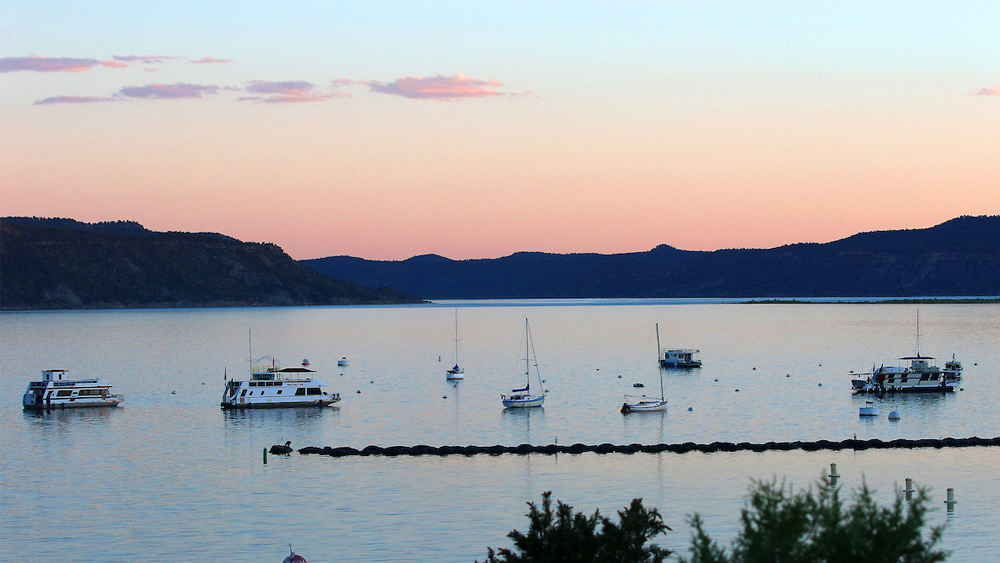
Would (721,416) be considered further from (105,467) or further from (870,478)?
(105,467)

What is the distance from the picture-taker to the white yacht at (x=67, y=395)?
7644 cm

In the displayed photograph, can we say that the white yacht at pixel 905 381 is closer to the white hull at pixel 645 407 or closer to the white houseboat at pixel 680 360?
the white hull at pixel 645 407

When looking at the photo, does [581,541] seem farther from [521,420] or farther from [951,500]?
[521,420]

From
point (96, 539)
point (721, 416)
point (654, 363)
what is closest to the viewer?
point (96, 539)

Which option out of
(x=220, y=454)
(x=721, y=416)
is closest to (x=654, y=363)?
(x=721, y=416)

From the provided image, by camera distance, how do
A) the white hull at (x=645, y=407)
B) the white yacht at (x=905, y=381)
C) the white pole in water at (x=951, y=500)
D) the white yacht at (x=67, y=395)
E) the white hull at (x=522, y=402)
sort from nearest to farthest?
1. the white pole in water at (x=951, y=500)
2. the white hull at (x=645, y=407)
3. the white hull at (x=522, y=402)
4. the white yacht at (x=67, y=395)
5. the white yacht at (x=905, y=381)

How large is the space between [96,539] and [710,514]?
21.9 metres

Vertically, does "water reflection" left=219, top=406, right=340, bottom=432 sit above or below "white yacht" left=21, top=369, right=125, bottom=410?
below

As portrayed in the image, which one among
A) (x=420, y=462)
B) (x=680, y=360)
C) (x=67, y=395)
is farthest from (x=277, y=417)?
(x=680, y=360)

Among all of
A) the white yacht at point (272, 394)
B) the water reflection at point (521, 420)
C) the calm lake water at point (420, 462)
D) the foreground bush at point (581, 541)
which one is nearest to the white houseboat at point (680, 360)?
the calm lake water at point (420, 462)

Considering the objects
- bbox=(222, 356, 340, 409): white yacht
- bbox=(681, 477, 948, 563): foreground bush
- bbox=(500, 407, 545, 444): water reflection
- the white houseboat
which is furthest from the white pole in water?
the white houseboat

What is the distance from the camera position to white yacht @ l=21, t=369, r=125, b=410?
251 feet

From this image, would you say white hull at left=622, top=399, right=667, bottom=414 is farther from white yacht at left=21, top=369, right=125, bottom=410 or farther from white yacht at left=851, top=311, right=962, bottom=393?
white yacht at left=21, top=369, right=125, bottom=410

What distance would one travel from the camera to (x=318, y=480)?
45188 mm
